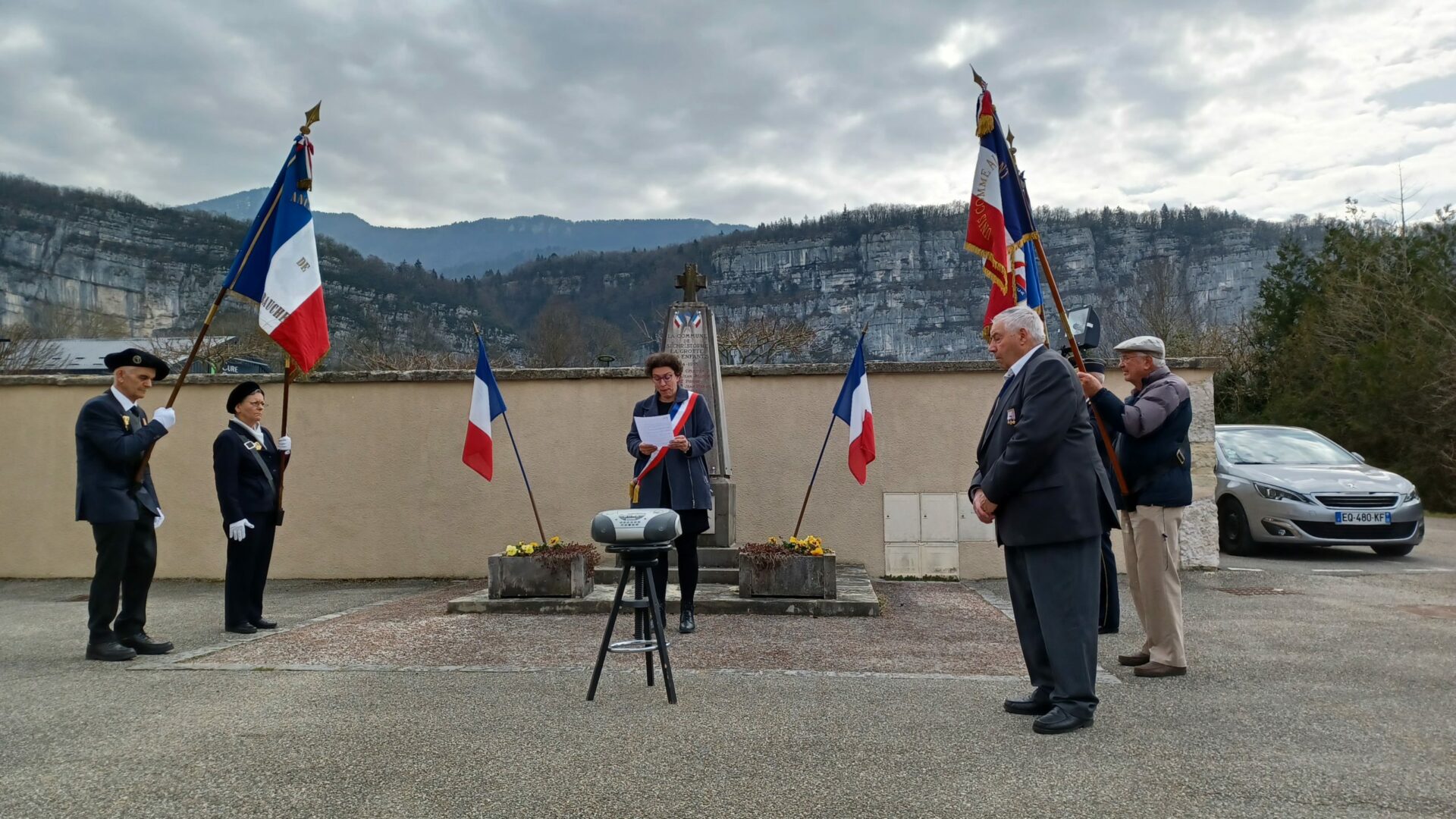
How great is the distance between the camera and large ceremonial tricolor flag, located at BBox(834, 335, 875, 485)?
7801 millimetres

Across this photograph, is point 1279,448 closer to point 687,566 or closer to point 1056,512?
point 687,566

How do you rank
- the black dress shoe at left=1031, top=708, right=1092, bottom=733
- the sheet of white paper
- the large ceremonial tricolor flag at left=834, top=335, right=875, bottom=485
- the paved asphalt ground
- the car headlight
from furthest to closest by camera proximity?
the car headlight
the large ceremonial tricolor flag at left=834, top=335, right=875, bottom=485
the sheet of white paper
the black dress shoe at left=1031, top=708, right=1092, bottom=733
the paved asphalt ground

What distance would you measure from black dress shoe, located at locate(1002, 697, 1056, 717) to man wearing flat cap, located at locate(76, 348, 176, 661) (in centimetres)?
469

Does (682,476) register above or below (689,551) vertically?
above

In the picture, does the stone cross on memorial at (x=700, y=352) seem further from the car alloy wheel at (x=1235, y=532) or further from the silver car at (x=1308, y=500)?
the car alloy wheel at (x=1235, y=532)

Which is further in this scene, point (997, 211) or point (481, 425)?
point (481, 425)

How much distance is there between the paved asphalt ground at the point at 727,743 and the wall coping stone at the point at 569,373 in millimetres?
4177

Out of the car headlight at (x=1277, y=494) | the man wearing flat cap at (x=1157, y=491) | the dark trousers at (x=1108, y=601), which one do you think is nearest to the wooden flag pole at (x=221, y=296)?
the man wearing flat cap at (x=1157, y=491)

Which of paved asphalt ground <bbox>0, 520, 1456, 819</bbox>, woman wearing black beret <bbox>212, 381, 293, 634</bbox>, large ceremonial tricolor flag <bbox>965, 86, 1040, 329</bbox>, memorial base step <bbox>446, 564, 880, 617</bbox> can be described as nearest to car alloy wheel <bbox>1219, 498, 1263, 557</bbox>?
paved asphalt ground <bbox>0, 520, 1456, 819</bbox>

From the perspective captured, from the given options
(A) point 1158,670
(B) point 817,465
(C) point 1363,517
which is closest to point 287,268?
(B) point 817,465

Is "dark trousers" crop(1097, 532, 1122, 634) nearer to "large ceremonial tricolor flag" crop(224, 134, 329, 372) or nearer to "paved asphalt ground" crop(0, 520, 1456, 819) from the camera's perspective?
"paved asphalt ground" crop(0, 520, 1456, 819)

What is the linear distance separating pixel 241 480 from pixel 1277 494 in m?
10.1

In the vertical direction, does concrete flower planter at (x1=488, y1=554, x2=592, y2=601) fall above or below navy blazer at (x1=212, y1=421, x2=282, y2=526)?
below

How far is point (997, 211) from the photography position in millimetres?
5234
